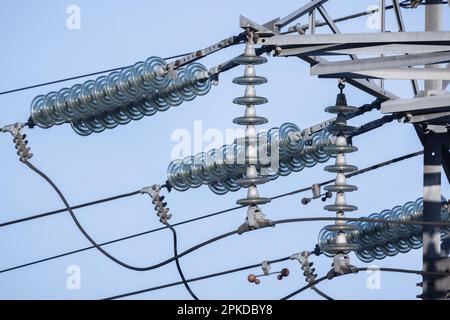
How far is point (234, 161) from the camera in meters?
30.6

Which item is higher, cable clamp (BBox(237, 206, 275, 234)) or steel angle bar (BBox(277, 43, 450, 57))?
steel angle bar (BBox(277, 43, 450, 57))

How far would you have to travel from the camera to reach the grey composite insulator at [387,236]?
31.3 metres

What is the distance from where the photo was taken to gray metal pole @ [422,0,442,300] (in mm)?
27094

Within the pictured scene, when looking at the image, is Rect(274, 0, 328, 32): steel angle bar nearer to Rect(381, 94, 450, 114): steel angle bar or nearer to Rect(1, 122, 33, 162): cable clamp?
Rect(381, 94, 450, 114): steel angle bar

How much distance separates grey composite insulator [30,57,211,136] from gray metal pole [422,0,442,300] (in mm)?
4254

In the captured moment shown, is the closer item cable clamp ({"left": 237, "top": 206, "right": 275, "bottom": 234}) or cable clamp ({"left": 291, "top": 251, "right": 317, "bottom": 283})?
cable clamp ({"left": 237, "top": 206, "right": 275, "bottom": 234})

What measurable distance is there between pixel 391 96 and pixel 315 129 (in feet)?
11.7

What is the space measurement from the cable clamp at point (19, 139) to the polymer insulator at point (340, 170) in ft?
18.9

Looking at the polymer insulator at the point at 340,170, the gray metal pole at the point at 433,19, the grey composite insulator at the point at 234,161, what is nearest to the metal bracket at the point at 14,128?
the grey composite insulator at the point at 234,161

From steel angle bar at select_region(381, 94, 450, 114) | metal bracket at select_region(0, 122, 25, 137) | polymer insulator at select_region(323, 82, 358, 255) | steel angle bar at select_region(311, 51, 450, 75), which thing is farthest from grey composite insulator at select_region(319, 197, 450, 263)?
steel angle bar at select_region(311, 51, 450, 75)

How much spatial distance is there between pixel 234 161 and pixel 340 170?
10.7 ft

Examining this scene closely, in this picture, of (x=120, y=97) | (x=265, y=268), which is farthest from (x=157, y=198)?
(x=265, y=268)

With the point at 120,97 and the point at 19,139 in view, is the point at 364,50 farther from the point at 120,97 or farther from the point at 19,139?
the point at 19,139
